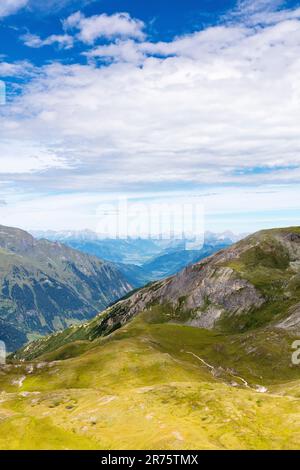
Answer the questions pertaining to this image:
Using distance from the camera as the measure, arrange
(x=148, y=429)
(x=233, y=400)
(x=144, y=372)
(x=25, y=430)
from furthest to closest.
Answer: (x=144, y=372)
(x=233, y=400)
(x=25, y=430)
(x=148, y=429)

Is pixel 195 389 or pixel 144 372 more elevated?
pixel 195 389

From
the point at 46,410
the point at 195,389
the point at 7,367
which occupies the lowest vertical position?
the point at 7,367

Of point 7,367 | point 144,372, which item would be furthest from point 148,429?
point 7,367

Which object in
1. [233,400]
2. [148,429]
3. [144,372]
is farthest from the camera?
[144,372]

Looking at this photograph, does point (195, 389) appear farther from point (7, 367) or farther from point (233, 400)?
point (7, 367)

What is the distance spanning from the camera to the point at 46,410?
109m

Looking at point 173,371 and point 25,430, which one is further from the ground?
point 25,430

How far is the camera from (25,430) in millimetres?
87625

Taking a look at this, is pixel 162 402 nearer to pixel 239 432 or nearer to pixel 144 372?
pixel 239 432
